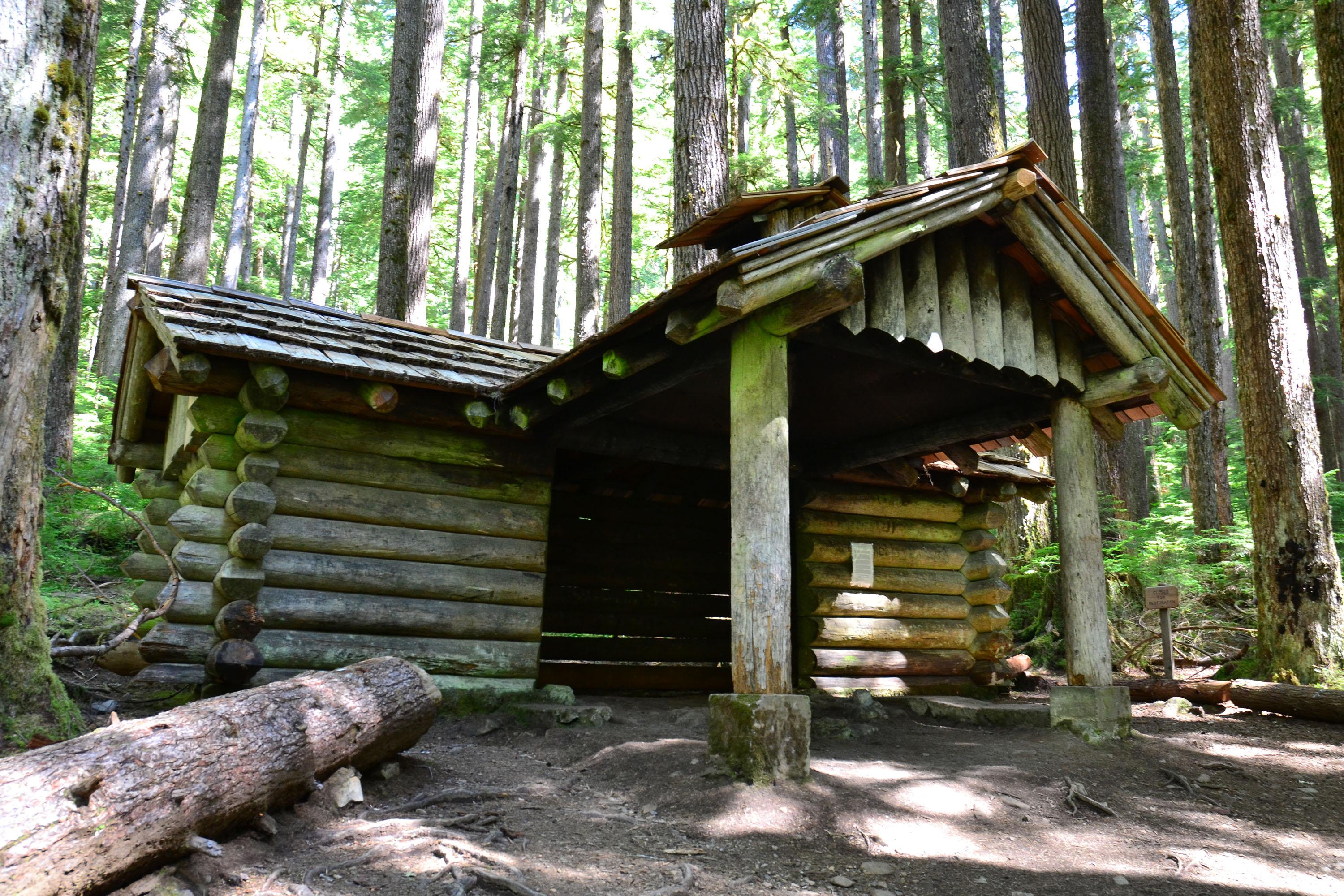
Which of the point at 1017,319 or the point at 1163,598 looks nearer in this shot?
the point at 1017,319

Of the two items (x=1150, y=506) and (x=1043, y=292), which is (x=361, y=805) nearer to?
(x=1043, y=292)

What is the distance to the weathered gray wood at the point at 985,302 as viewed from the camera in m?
6.18

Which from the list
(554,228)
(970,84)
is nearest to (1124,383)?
(970,84)

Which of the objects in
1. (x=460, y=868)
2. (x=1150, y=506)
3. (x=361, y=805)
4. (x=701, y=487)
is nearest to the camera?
(x=460, y=868)

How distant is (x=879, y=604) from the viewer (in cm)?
955

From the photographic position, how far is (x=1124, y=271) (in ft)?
21.1

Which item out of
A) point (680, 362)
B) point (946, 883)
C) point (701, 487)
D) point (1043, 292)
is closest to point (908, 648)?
point (701, 487)

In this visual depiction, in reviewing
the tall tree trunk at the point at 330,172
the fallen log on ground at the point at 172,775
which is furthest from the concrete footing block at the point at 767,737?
the tall tree trunk at the point at 330,172

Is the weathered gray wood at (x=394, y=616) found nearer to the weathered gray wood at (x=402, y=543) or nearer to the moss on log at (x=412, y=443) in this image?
the weathered gray wood at (x=402, y=543)

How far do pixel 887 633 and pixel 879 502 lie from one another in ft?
4.86

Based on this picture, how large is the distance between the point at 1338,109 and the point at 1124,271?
301cm

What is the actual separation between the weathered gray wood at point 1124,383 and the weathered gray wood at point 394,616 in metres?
5.15

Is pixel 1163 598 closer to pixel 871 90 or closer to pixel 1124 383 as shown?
pixel 1124 383

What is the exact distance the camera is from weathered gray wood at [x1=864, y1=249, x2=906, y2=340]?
5594mm
